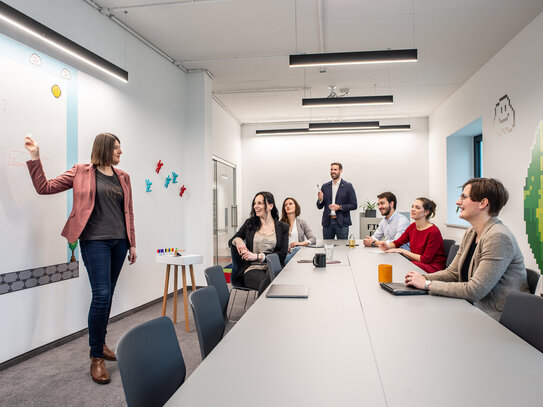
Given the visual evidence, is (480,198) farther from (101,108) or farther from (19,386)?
(101,108)

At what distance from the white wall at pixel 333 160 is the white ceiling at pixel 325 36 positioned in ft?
7.38

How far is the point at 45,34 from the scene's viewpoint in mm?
2842

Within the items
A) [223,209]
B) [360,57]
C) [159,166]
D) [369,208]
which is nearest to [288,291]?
[360,57]

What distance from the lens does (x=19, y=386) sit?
260cm

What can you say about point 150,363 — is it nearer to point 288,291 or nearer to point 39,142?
point 288,291

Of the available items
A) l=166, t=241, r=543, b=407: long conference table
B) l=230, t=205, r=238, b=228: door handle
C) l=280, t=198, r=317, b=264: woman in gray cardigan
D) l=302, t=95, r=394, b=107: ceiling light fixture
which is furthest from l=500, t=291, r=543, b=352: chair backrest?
l=230, t=205, r=238, b=228: door handle

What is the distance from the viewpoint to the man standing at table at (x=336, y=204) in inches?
232

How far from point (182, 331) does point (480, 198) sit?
2.77 meters

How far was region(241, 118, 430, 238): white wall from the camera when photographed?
9391 mm

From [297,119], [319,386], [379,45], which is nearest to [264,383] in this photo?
[319,386]

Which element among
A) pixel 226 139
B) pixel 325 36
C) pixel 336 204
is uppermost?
pixel 325 36

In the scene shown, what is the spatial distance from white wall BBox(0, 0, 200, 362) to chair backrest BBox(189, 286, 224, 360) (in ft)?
6.05

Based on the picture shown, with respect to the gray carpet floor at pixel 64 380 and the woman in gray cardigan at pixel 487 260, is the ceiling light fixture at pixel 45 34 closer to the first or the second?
the gray carpet floor at pixel 64 380

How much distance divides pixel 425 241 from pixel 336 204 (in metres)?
2.41
